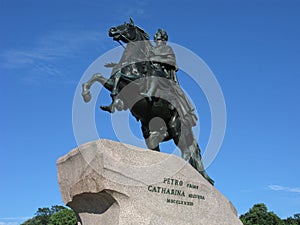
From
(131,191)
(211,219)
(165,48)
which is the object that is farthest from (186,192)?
(165,48)

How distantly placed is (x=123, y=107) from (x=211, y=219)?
2.72m

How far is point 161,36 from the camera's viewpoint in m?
11.2

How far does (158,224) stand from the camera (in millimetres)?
7285

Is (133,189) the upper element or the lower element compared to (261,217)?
lower

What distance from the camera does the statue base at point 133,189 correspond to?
7152 mm

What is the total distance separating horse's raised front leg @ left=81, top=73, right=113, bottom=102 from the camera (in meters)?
8.82

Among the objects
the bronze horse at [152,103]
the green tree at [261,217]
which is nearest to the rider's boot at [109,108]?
the bronze horse at [152,103]

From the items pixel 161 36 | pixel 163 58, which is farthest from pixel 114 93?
pixel 161 36

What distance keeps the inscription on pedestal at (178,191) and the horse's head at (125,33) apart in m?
3.76

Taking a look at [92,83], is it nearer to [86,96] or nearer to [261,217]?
[86,96]

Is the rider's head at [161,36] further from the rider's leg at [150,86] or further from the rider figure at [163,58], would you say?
the rider's leg at [150,86]

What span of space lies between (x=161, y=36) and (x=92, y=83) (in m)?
2.82

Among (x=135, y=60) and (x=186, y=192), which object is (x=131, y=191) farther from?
(x=135, y=60)

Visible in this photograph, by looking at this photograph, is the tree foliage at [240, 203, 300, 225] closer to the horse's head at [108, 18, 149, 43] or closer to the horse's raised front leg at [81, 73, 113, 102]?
the horse's head at [108, 18, 149, 43]
